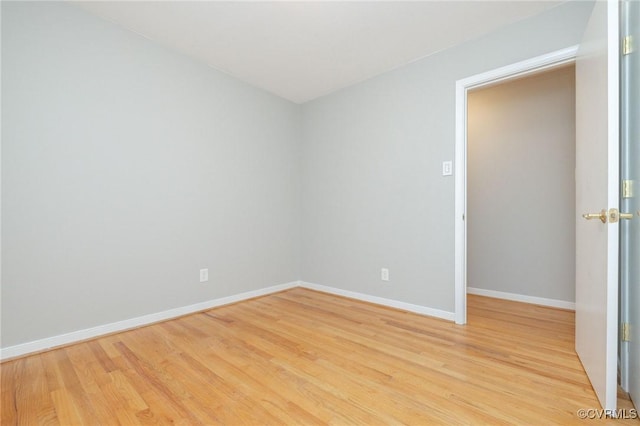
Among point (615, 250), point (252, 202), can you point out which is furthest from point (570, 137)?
point (252, 202)

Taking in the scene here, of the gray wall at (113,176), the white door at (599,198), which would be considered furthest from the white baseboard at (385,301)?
the white door at (599,198)

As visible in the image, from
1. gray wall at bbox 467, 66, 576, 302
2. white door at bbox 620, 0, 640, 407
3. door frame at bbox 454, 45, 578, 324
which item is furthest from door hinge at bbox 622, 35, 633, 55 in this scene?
gray wall at bbox 467, 66, 576, 302

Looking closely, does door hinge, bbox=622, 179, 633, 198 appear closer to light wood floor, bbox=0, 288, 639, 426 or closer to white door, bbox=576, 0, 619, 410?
white door, bbox=576, 0, 619, 410

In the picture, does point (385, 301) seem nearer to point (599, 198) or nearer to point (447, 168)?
point (447, 168)

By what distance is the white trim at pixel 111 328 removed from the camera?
1.96 meters

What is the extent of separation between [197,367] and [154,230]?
4.34ft

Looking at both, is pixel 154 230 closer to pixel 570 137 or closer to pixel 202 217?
pixel 202 217

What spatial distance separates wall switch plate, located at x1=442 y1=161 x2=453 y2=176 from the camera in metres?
2.62

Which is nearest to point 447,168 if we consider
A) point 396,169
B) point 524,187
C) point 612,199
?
point 396,169

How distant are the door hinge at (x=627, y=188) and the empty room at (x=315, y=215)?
25mm

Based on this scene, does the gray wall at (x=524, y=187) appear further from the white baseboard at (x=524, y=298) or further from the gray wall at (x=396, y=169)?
the gray wall at (x=396, y=169)

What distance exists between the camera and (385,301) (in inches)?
121

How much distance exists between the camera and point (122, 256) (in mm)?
2422

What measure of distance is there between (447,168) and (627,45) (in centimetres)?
130
